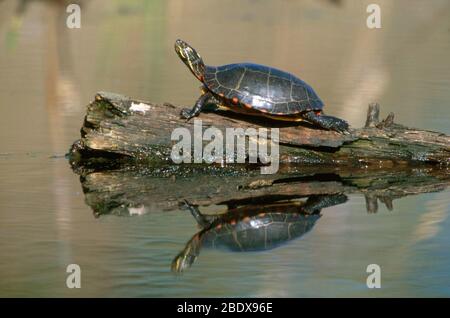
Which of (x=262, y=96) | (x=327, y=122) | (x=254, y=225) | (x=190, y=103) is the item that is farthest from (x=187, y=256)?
(x=190, y=103)

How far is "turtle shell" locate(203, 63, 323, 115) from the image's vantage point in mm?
7695

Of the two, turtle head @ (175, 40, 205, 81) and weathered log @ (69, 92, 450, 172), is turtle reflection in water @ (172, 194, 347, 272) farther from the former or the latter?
turtle head @ (175, 40, 205, 81)

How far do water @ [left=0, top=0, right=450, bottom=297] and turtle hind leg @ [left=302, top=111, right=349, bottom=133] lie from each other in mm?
886

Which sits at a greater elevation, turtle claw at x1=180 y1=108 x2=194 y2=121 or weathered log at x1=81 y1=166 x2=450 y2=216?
turtle claw at x1=180 y1=108 x2=194 y2=121

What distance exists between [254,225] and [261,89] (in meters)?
1.84

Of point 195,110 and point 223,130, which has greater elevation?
point 195,110

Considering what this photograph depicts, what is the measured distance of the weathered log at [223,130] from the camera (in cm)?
760

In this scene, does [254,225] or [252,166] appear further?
[252,166]

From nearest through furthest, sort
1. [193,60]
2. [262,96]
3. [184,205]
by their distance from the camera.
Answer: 1. [184,205]
2. [262,96]
3. [193,60]

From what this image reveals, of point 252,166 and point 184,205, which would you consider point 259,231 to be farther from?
point 252,166

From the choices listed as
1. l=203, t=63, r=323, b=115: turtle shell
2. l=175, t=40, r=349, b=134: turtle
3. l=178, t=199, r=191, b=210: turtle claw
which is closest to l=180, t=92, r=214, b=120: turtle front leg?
l=175, t=40, r=349, b=134: turtle

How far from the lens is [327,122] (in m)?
7.74

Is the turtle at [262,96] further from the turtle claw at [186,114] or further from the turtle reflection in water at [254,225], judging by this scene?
the turtle reflection in water at [254,225]

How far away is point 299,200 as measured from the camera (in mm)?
6898
